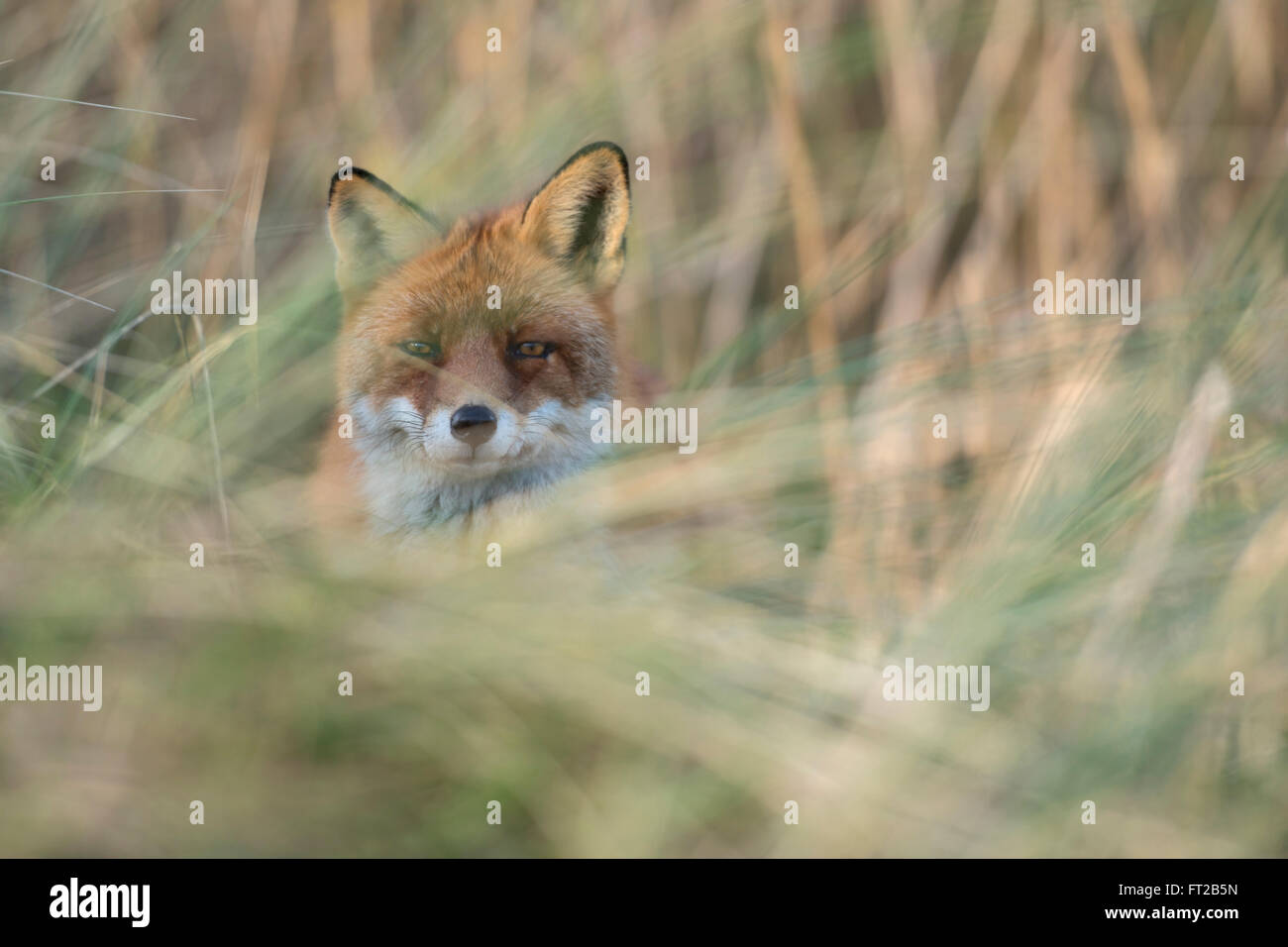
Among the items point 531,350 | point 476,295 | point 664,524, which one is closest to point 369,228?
point 476,295

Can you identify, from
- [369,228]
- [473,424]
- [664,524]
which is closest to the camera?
[473,424]

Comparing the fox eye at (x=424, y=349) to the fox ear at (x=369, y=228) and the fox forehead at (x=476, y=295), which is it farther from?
the fox ear at (x=369, y=228)

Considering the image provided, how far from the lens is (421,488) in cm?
223

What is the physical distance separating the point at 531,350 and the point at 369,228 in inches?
15.5

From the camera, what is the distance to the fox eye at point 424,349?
2.18 metres

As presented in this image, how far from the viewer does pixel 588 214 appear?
2242mm

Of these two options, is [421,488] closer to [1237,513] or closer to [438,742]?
[438,742]

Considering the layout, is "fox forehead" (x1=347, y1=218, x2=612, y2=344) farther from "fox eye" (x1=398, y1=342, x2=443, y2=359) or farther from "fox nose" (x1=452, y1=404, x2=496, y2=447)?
"fox nose" (x1=452, y1=404, x2=496, y2=447)

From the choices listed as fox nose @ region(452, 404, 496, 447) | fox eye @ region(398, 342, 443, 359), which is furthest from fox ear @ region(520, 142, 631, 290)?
fox nose @ region(452, 404, 496, 447)

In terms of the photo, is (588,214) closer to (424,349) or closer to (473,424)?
(424,349)

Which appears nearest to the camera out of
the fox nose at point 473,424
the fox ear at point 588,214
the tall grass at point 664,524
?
the tall grass at point 664,524

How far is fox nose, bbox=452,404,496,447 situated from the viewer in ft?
6.61

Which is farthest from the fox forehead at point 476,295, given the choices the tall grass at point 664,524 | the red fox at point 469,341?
the tall grass at point 664,524

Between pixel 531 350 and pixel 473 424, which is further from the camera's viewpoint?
pixel 531 350
